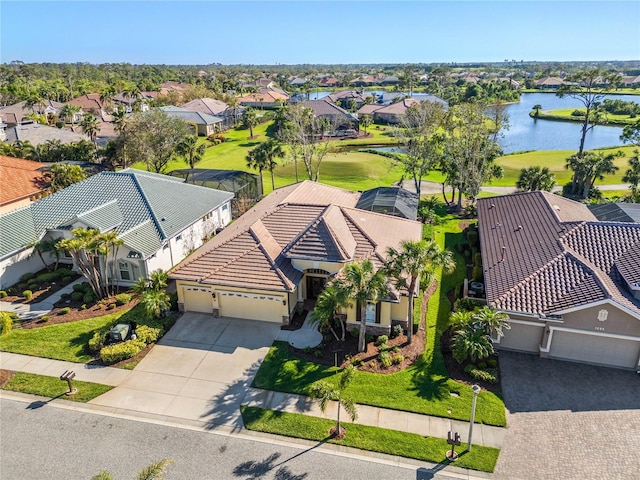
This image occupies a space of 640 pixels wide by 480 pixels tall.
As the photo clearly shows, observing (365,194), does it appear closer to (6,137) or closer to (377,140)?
(377,140)

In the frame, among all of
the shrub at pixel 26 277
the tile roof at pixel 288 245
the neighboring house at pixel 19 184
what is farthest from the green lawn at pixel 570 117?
the shrub at pixel 26 277

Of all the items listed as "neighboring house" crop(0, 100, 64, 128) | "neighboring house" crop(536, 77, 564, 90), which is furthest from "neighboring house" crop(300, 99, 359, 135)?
"neighboring house" crop(536, 77, 564, 90)

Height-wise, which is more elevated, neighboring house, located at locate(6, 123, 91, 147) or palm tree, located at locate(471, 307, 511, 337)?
neighboring house, located at locate(6, 123, 91, 147)

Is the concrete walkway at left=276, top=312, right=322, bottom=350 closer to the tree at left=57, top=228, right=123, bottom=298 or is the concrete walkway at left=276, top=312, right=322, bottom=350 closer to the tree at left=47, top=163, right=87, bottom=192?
the tree at left=57, top=228, right=123, bottom=298

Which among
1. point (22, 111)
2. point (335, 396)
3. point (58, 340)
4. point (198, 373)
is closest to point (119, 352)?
point (198, 373)

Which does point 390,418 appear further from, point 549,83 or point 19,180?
point 549,83

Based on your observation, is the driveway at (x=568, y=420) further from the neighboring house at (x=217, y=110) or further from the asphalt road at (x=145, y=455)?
the neighboring house at (x=217, y=110)
